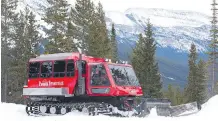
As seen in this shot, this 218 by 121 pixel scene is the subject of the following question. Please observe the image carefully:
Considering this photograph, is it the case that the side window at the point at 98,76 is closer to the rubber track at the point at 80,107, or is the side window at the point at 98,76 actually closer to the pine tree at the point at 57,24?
the rubber track at the point at 80,107

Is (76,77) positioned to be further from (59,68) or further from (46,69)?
(46,69)

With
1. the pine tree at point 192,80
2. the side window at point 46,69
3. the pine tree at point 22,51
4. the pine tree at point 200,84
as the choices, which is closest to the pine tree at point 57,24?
the pine tree at point 22,51

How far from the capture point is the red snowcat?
2275cm

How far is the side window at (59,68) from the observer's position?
77.7ft

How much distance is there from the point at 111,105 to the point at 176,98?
67.3m

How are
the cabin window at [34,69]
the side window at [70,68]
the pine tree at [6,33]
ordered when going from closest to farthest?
the side window at [70,68] < the cabin window at [34,69] < the pine tree at [6,33]

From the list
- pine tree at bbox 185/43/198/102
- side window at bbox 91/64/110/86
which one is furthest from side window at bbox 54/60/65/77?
pine tree at bbox 185/43/198/102

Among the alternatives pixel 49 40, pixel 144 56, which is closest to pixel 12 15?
pixel 49 40

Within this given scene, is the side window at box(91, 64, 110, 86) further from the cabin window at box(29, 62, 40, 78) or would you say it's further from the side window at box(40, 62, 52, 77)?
the cabin window at box(29, 62, 40, 78)

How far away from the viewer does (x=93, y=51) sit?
50.6 metres

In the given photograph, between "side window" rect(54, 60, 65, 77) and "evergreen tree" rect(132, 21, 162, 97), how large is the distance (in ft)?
95.0

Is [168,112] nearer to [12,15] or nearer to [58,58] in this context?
[58,58]

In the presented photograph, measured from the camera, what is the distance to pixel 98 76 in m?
22.9

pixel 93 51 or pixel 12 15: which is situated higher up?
pixel 12 15
